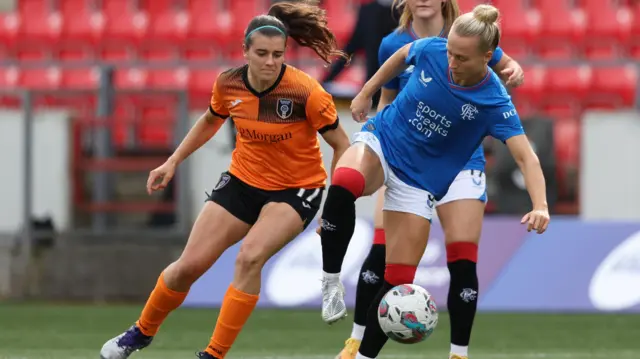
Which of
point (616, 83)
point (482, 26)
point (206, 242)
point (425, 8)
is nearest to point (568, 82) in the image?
point (616, 83)

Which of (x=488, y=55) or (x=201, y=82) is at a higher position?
(x=488, y=55)

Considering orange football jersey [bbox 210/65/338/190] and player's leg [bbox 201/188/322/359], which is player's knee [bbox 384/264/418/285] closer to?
player's leg [bbox 201/188/322/359]

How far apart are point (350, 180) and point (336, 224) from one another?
229mm

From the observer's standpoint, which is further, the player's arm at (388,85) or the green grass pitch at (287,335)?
the green grass pitch at (287,335)

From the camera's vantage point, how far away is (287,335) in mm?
9281

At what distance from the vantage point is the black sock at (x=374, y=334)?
6.24 m

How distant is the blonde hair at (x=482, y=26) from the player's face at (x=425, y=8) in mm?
834

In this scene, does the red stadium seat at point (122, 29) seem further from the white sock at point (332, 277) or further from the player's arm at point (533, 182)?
the player's arm at point (533, 182)

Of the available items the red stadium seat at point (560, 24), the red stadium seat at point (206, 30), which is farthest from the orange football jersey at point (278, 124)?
the red stadium seat at point (206, 30)

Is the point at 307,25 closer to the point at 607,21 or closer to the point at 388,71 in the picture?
the point at 388,71

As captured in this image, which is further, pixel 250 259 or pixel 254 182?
pixel 254 182

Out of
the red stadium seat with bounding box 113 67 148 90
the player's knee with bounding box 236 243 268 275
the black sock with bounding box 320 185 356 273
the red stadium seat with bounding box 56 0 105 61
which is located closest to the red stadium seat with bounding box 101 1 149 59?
the red stadium seat with bounding box 56 0 105 61

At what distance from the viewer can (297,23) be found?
689cm

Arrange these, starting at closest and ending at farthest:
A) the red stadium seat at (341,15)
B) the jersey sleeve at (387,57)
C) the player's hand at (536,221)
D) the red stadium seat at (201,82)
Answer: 1. the player's hand at (536,221)
2. the jersey sleeve at (387,57)
3. the red stadium seat at (201,82)
4. the red stadium seat at (341,15)
